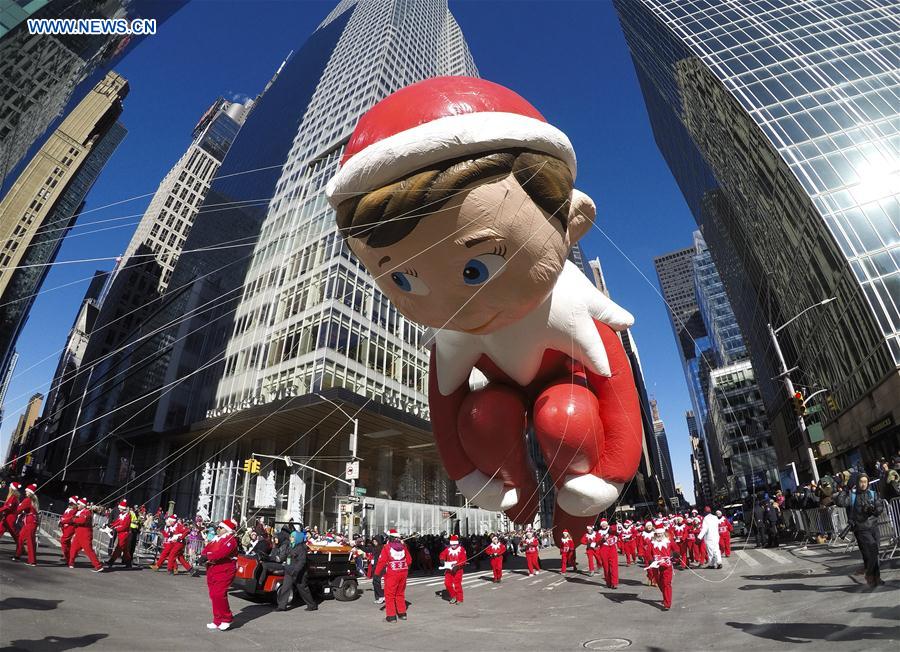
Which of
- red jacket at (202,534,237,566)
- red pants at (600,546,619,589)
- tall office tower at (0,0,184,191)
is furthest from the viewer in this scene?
tall office tower at (0,0,184,191)

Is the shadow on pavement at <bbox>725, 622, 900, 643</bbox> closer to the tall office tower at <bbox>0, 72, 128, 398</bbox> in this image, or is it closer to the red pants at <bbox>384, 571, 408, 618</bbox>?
the red pants at <bbox>384, 571, 408, 618</bbox>

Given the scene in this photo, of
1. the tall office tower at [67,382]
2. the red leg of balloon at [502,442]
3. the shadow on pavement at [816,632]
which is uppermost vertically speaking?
the tall office tower at [67,382]

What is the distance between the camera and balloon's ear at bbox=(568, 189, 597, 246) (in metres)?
4.60

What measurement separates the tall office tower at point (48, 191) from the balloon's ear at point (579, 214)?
65.6 metres

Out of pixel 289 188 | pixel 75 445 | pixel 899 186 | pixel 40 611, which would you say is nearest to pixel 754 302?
pixel 899 186

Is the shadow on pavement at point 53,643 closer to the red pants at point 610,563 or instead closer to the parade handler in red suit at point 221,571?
the parade handler in red suit at point 221,571

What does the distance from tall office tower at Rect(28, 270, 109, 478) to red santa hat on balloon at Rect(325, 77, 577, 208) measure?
48.3 metres

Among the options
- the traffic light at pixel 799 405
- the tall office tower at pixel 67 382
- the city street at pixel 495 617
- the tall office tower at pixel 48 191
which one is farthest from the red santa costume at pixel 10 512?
the tall office tower at pixel 48 191

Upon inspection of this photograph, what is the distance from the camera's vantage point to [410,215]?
3568 millimetres

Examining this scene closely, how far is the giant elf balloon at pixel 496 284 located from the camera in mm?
3598

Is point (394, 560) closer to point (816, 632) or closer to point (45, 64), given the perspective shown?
point (816, 632)

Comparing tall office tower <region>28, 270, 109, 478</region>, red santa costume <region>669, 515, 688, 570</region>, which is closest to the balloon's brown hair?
red santa costume <region>669, 515, 688, 570</region>
